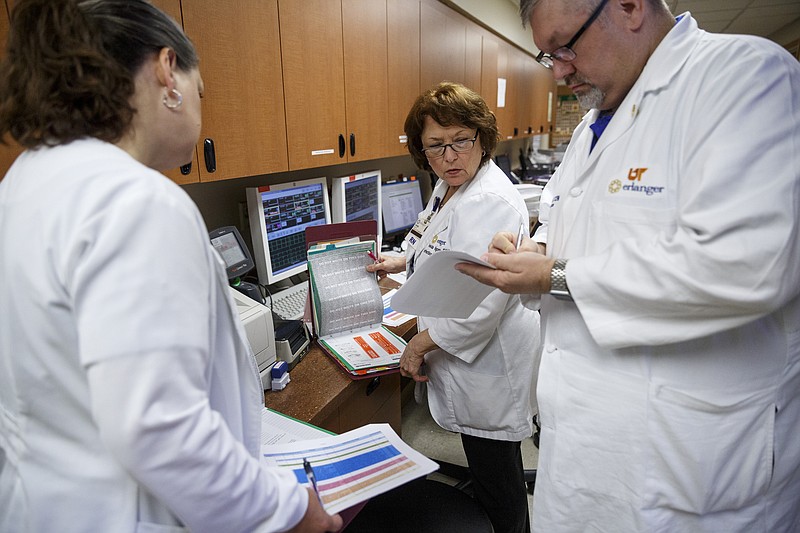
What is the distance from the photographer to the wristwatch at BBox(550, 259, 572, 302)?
2.85ft

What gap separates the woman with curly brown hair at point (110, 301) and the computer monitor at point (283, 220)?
1.10 metres

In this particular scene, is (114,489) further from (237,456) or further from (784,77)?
(784,77)

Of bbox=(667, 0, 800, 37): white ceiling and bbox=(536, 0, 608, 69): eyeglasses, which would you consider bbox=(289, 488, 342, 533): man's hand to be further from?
bbox=(667, 0, 800, 37): white ceiling

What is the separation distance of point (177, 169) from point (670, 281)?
3.65 ft

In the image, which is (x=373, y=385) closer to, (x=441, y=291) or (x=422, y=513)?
(x=422, y=513)

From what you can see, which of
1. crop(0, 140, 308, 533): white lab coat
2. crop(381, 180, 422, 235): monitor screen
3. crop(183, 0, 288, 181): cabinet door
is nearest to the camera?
crop(0, 140, 308, 533): white lab coat

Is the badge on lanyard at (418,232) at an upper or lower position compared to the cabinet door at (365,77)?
lower

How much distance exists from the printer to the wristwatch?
0.74 m

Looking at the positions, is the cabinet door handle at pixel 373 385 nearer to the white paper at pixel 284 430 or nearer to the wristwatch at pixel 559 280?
the white paper at pixel 284 430

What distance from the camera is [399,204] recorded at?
2.81 metres

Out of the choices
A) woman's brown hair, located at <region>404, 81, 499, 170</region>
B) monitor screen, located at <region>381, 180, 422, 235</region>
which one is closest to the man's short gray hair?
woman's brown hair, located at <region>404, 81, 499, 170</region>

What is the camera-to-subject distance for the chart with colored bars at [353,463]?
0.82 m

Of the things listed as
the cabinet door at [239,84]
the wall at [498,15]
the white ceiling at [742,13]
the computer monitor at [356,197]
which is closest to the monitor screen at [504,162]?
the wall at [498,15]

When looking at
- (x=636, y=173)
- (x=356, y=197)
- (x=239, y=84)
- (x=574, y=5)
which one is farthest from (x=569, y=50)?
(x=356, y=197)
